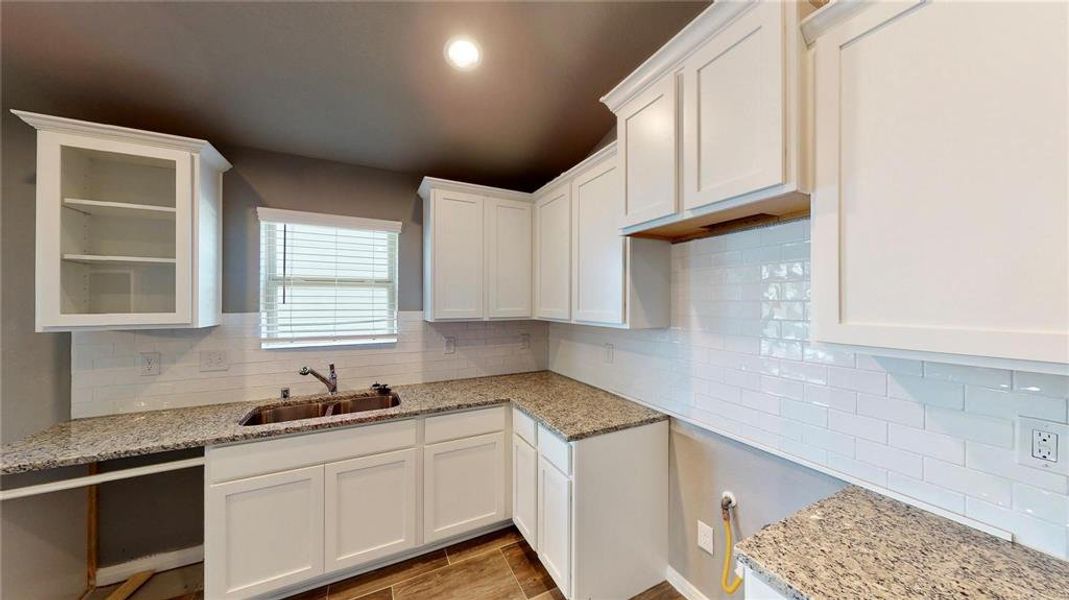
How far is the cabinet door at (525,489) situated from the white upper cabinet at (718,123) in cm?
135

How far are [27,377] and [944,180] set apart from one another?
363 cm

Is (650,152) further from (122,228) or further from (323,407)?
(122,228)

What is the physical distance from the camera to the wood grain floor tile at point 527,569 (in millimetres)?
1909

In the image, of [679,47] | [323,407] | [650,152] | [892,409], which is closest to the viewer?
[892,409]

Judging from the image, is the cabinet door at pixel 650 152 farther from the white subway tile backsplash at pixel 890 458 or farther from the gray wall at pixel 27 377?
the gray wall at pixel 27 377

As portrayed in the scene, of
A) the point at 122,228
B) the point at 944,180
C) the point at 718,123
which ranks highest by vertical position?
the point at 718,123

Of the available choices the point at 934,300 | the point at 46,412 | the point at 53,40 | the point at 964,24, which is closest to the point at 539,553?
the point at 934,300

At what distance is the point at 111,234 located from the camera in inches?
76.2

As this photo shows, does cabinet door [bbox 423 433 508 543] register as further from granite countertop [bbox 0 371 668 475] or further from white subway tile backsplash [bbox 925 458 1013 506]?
white subway tile backsplash [bbox 925 458 1013 506]

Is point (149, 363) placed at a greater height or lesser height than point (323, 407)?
greater

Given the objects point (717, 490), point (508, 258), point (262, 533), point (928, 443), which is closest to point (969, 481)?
point (928, 443)

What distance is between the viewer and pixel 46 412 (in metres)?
Answer: 1.85

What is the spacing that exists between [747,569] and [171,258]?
2840mm

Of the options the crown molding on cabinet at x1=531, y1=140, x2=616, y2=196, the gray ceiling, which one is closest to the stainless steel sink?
the gray ceiling
